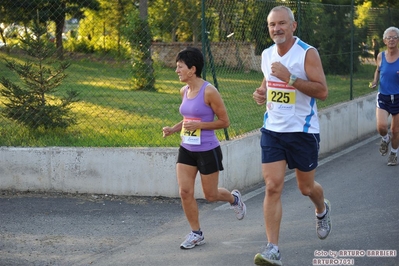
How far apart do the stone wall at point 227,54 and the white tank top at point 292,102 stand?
305 centimetres

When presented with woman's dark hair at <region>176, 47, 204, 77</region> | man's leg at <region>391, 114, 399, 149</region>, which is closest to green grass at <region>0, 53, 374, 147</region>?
Answer: man's leg at <region>391, 114, 399, 149</region>

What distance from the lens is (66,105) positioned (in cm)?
964

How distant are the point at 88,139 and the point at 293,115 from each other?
3.96m

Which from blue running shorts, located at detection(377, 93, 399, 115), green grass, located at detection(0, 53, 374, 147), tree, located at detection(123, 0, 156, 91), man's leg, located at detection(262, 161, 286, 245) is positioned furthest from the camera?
blue running shorts, located at detection(377, 93, 399, 115)

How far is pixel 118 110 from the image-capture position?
11.4 m

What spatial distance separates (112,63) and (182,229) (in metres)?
3.30

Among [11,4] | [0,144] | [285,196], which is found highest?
[11,4]

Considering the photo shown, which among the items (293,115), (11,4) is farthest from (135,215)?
(11,4)

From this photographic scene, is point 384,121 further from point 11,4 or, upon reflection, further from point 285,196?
point 11,4

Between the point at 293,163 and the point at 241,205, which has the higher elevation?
the point at 293,163

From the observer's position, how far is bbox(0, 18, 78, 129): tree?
372 inches

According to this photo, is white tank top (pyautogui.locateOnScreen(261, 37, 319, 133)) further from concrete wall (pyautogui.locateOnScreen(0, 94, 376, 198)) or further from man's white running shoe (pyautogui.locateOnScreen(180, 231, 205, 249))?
concrete wall (pyautogui.locateOnScreen(0, 94, 376, 198))

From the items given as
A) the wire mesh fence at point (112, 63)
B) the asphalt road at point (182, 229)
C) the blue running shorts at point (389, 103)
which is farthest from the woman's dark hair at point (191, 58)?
A: the blue running shorts at point (389, 103)

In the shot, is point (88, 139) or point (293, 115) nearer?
point (293, 115)
